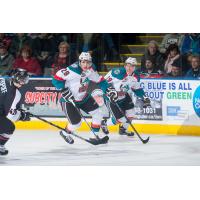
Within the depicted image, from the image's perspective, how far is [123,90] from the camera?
1004cm

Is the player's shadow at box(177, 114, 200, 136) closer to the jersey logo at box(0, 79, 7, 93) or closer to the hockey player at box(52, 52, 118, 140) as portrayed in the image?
the hockey player at box(52, 52, 118, 140)

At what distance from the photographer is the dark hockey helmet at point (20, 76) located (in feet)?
31.2

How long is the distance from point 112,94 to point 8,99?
1261 millimetres

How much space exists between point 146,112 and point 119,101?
20.0 inches

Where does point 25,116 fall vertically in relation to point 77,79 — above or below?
below

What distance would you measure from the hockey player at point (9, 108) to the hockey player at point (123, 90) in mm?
1014

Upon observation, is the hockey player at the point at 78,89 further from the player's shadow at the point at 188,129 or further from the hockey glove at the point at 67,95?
the player's shadow at the point at 188,129

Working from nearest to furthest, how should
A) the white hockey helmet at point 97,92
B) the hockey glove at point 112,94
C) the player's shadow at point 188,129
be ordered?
1. the white hockey helmet at point 97,92
2. the hockey glove at point 112,94
3. the player's shadow at point 188,129

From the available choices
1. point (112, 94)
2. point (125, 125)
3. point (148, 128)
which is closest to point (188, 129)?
point (148, 128)

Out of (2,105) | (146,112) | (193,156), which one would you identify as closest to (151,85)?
(146,112)

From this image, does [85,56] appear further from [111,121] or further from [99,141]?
[99,141]

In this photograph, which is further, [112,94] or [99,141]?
[112,94]

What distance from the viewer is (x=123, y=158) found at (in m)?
9.47

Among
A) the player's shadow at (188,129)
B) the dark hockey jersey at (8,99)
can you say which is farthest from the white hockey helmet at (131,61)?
the dark hockey jersey at (8,99)
